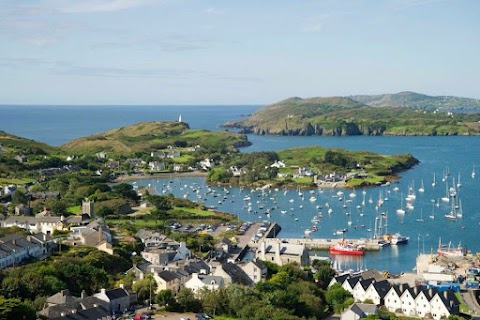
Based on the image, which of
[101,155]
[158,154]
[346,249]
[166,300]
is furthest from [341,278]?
[101,155]

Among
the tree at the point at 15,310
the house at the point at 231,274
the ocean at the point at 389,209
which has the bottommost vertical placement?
the ocean at the point at 389,209

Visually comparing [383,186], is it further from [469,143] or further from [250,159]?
[469,143]

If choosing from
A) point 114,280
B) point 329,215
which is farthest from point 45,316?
point 329,215

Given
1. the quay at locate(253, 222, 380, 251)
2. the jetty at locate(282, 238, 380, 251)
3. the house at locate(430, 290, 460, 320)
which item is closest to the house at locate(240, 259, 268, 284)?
the house at locate(430, 290, 460, 320)

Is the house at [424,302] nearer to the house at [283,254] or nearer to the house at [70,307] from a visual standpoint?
the house at [283,254]

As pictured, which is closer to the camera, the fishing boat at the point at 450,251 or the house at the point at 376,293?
the house at the point at 376,293

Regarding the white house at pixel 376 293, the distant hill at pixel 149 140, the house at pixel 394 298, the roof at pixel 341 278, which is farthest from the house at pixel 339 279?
the distant hill at pixel 149 140

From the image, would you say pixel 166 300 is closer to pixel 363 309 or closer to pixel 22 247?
pixel 363 309
